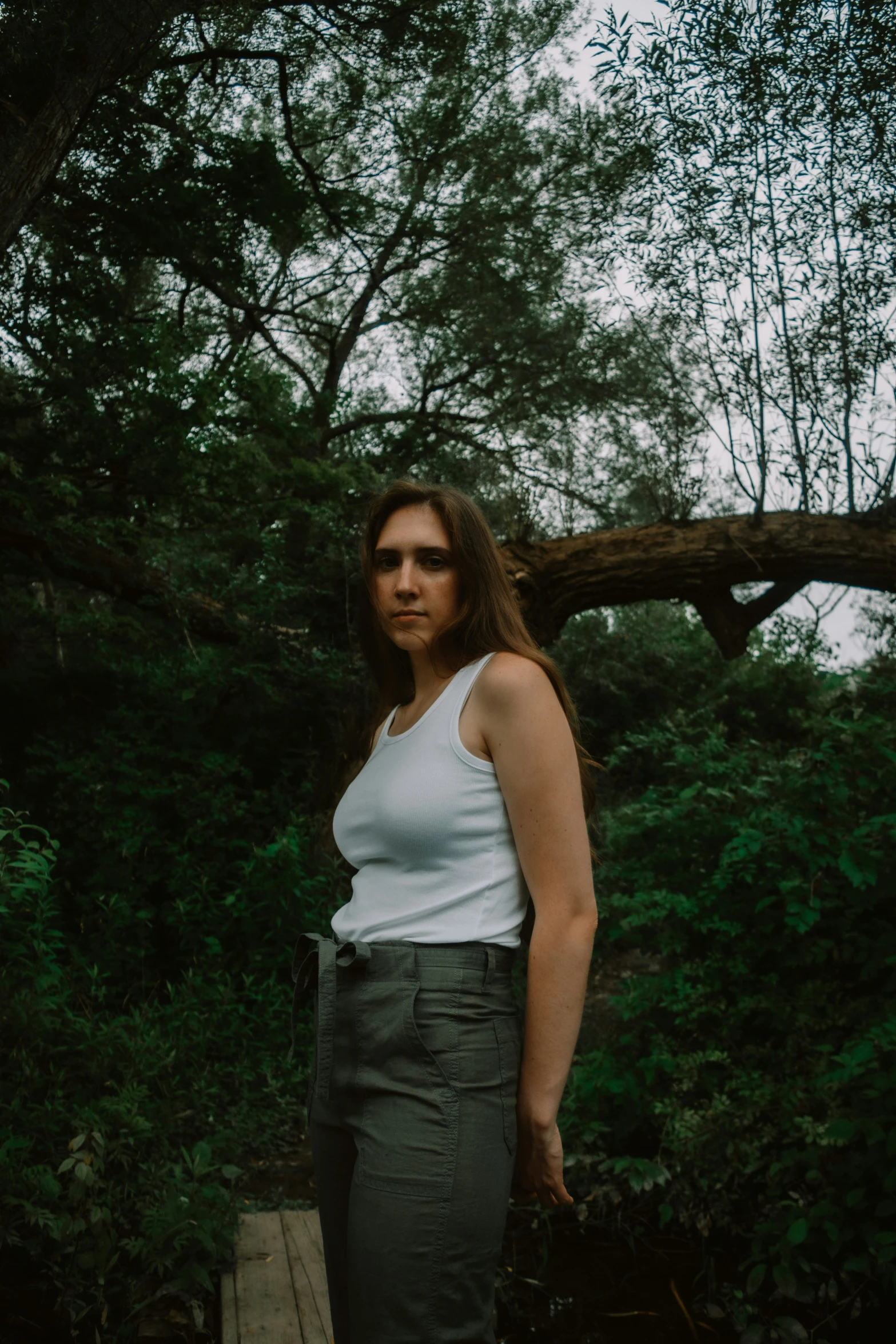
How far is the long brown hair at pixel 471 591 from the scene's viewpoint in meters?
1.60

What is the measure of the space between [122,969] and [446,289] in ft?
24.4

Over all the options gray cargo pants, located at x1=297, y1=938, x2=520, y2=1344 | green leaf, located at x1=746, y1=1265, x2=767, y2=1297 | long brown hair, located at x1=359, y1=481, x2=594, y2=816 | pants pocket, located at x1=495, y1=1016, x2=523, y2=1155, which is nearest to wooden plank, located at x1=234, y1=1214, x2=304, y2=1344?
green leaf, located at x1=746, y1=1265, x2=767, y2=1297

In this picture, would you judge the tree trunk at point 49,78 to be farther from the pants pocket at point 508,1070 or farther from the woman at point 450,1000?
the pants pocket at point 508,1070

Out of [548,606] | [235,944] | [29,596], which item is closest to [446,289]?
[548,606]

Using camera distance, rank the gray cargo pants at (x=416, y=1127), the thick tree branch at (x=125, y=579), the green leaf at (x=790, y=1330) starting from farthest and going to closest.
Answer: the thick tree branch at (x=125, y=579) → the green leaf at (x=790, y=1330) → the gray cargo pants at (x=416, y=1127)

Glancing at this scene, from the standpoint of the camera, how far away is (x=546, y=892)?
4.58ft

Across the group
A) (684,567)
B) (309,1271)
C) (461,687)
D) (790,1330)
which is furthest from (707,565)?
(461,687)

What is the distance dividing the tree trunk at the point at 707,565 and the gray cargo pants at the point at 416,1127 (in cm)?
490

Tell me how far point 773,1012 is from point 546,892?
245 centimetres

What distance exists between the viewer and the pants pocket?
1.36 m

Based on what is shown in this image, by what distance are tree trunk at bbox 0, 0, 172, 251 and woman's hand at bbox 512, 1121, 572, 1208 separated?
163 inches

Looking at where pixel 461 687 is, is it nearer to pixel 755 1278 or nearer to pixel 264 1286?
pixel 264 1286

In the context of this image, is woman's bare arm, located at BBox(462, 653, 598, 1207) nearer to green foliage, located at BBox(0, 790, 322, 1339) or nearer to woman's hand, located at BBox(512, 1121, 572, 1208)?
woman's hand, located at BBox(512, 1121, 572, 1208)

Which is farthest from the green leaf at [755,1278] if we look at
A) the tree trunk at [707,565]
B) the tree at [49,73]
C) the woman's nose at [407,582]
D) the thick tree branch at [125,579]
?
the tree at [49,73]
